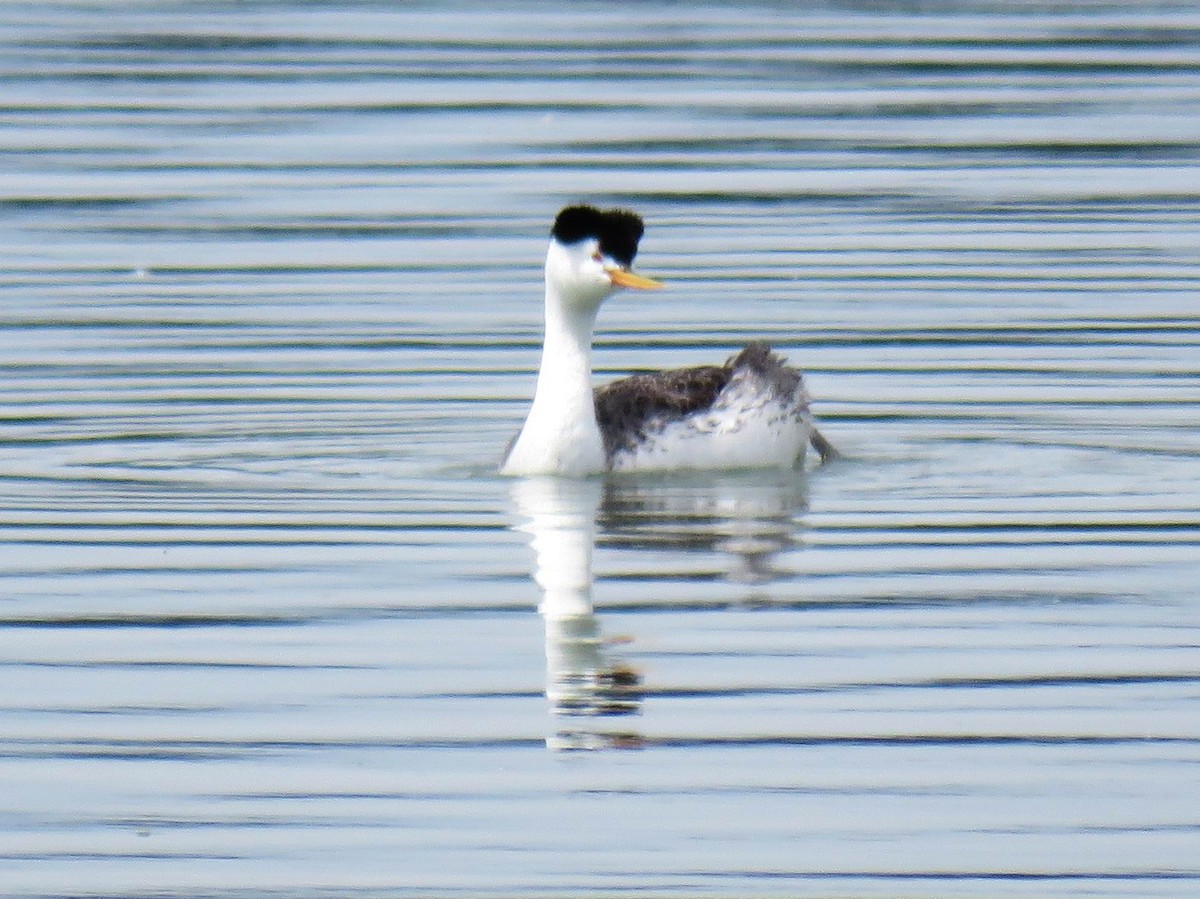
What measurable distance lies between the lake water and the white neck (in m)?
0.15

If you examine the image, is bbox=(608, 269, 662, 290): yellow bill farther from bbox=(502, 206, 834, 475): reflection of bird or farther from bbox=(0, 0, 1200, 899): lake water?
bbox=(0, 0, 1200, 899): lake water

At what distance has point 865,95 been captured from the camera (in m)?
26.5

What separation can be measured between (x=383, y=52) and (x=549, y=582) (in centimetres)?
1829

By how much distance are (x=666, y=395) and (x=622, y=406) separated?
8.4 inches

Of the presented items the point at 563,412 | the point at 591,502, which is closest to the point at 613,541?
the point at 591,502

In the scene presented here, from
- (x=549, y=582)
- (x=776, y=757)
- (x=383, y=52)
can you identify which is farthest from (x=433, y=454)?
(x=383, y=52)

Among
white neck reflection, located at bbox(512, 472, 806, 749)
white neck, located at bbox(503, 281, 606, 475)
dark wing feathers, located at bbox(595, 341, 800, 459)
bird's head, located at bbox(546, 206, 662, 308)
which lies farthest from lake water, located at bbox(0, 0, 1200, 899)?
bird's head, located at bbox(546, 206, 662, 308)

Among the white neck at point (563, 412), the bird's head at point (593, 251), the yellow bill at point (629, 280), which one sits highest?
the bird's head at point (593, 251)

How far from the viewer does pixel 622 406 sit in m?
14.5

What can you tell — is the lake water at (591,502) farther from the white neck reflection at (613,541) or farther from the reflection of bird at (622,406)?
the reflection of bird at (622,406)

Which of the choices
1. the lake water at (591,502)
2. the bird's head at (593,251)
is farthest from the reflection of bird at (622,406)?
the lake water at (591,502)

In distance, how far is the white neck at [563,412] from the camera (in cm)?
1415

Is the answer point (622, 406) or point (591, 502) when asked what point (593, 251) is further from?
point (591, 502)

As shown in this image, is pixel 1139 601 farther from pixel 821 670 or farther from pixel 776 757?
pixel 776 757
